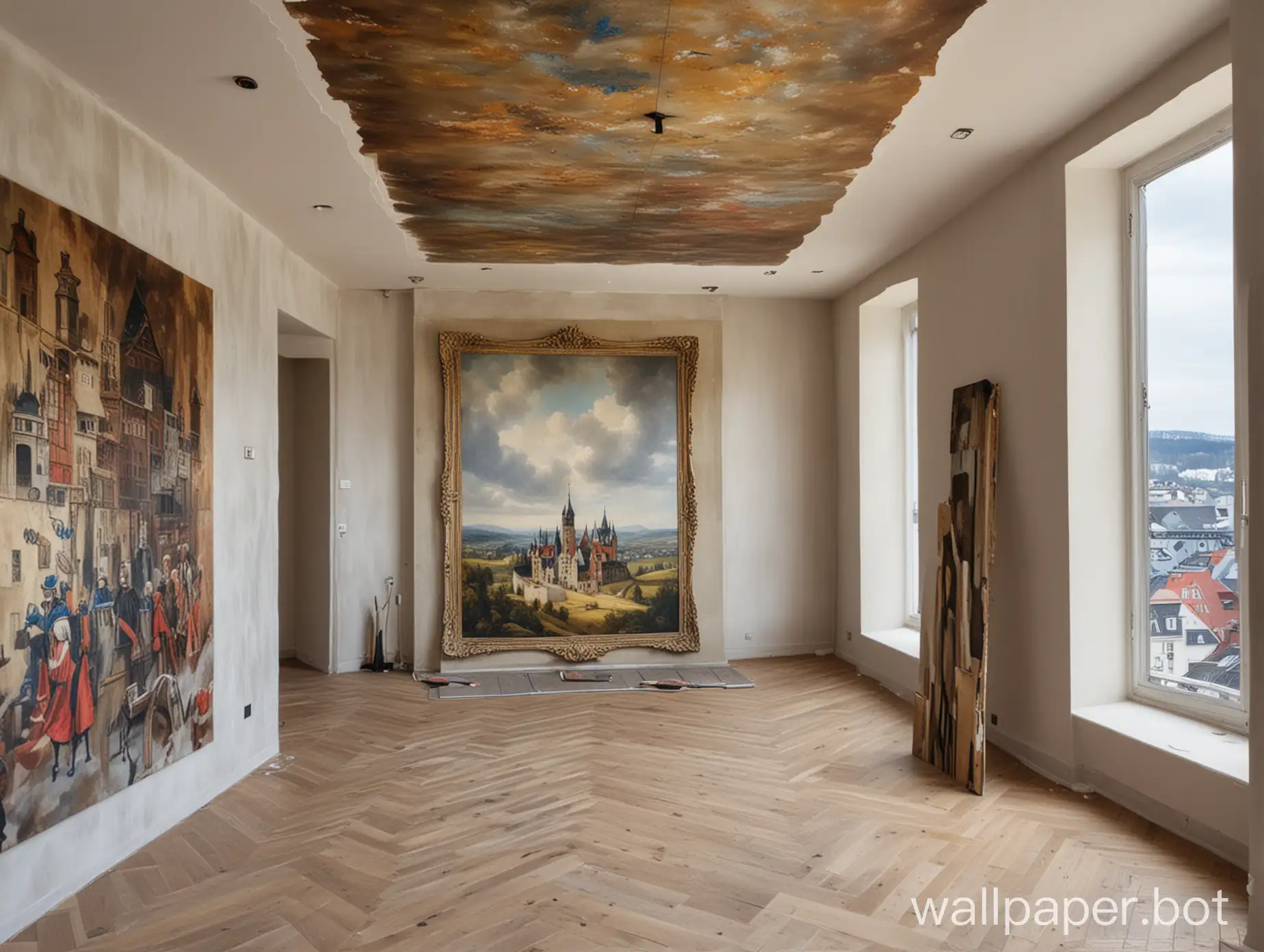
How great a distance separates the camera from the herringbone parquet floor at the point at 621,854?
3.15 metres

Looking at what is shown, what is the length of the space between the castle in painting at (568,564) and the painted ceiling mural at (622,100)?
297cm

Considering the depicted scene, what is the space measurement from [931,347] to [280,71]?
14.6 ft

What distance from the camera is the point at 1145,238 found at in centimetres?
450

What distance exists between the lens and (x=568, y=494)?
8094 mm

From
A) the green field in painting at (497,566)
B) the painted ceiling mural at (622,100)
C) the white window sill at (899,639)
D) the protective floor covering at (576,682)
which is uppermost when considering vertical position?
the painted ceiling mural at (622,100)

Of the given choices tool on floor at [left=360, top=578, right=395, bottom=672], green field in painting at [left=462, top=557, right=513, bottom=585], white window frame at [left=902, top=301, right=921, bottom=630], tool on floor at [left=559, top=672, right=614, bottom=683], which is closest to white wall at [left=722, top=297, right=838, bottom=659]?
white window frame at [left=902, top=301, right=921, bottom=630]

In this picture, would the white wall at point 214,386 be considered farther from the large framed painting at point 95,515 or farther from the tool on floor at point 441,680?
the tool on floor at point 441,680

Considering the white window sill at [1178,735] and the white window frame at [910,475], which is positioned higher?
the white window frame at [910,475]

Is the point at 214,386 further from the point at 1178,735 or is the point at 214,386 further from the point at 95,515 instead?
the point at 1178,735

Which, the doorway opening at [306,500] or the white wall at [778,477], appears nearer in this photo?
the doorway opening at [306,500]

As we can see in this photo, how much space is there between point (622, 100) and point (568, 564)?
4.77m

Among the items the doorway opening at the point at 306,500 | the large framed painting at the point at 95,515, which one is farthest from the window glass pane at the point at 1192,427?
the doorway opening at the point at 306,500

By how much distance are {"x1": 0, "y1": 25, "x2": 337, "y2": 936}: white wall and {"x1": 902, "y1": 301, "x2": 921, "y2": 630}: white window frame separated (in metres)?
5.01

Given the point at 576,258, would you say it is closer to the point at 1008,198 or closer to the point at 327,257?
the point at 327,257
